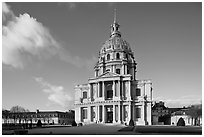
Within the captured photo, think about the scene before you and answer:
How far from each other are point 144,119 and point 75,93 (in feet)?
47.3

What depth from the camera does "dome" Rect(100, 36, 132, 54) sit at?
66.8 meters

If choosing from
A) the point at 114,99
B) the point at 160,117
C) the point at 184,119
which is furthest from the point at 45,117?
the point at 184,119

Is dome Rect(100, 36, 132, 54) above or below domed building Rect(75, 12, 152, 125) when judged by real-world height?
above

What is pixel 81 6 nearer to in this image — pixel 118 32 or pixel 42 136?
pixel 42 136

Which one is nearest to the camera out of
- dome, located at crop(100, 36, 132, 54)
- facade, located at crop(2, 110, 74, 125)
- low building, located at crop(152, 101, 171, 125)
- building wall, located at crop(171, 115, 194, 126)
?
low building, located at crop(152, 101, 171, 125)

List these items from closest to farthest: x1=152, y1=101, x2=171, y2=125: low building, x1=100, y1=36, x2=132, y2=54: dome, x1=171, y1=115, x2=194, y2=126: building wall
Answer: x1=152, y1=101, x2=171, y2=125: low building → x1=171, y1=115, x2=194, y2=126: building wall → x1=100, y1=36, x2=132, y2=54: dome

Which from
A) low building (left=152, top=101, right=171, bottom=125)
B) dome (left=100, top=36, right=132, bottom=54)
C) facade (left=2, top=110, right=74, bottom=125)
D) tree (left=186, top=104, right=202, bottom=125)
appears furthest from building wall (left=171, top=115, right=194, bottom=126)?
facade (left=2, top=110, right=74, bottom=125)

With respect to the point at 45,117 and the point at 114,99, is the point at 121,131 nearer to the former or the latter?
the point at 114,99

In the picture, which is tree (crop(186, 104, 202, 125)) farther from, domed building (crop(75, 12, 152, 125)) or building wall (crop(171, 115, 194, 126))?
domed building (crop(75, 12, 152, 125))

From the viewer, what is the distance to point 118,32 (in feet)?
230

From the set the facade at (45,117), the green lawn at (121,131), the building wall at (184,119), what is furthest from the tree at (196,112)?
the facade at (45,117)

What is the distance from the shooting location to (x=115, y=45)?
219 ft

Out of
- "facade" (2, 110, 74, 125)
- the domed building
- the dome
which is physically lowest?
"facade" (2, 110, 74, 125)

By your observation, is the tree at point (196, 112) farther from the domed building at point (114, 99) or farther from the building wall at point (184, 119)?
the domed building at point (114, 99)
